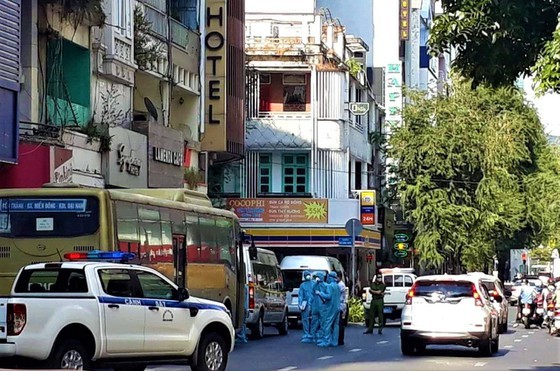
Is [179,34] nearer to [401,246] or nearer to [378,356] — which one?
[378,356]

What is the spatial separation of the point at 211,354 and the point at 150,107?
68.5ft

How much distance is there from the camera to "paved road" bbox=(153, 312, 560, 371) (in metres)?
20.6

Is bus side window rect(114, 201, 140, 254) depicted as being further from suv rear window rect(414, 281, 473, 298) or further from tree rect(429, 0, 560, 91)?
tree rect(429, 0, 560, 91)

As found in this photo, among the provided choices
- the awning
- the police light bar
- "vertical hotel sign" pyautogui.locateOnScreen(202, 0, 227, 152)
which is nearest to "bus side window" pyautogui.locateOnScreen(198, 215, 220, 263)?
the police light bar

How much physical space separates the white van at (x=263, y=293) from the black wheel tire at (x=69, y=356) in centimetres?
1203

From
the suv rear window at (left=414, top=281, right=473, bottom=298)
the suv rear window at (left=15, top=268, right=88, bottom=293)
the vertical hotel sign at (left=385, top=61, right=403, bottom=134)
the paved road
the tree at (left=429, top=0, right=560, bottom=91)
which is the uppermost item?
the vertical hotel sign at (left=385, top=61, right=403, bottom=134)

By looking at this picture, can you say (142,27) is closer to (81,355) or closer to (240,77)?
(240,77)

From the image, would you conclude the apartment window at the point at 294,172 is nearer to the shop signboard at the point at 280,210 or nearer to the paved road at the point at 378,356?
the shop signboard at the point at 280,210

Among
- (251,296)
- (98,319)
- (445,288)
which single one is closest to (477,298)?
(445,288)

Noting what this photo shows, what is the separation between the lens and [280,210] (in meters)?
50.4

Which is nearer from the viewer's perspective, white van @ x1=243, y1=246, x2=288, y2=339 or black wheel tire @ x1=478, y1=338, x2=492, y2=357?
black wheel tire @ x1=478, y1=338, x2=492, y2=357

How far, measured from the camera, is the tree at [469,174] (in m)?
51.1

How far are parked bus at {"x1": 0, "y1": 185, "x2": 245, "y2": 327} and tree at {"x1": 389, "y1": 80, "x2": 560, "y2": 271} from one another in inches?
1138

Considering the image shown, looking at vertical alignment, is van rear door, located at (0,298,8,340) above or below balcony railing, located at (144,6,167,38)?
below
